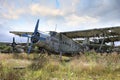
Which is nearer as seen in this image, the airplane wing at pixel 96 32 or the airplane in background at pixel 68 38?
the airplane in background at pixel 68 38

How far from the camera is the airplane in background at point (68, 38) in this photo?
18.9 metres

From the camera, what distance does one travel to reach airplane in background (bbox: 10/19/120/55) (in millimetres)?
18891

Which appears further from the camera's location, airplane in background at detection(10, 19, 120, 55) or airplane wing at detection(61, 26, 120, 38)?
airplane wing at detection(61, 26, 120, 38)

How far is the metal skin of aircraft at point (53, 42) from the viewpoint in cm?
1878

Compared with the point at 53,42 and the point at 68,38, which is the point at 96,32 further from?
the point at 53,42

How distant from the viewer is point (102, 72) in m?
8.34

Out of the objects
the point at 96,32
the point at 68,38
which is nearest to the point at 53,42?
the point at 68,38

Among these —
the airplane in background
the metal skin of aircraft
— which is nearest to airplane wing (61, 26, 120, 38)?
the airplane in background

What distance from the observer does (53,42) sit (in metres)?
19.5

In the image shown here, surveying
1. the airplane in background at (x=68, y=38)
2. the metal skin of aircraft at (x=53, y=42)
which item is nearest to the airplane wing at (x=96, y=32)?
the airplane in background at (x=68, y=38)

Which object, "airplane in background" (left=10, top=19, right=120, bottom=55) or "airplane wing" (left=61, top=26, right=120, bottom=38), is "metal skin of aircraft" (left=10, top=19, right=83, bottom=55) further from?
"airplane wing" (left=61, top=26, right=120, bottom=38)

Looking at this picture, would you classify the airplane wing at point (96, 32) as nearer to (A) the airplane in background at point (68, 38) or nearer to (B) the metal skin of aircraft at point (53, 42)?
(A) the airplane in background at point (68, 38)

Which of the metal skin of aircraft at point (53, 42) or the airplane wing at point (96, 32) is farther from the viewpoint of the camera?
the airplane wing at point (96, 32)

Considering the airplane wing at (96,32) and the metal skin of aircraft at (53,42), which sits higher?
the airplane wing at (96,32)
